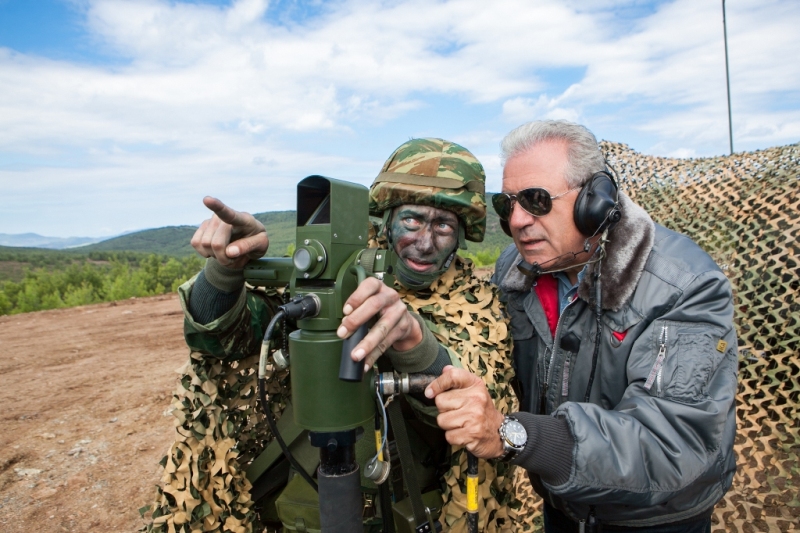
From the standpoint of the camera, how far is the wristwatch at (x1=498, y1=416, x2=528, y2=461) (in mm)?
2186

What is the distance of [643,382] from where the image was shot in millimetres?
2447

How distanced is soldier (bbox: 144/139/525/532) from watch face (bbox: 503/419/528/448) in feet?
1.23

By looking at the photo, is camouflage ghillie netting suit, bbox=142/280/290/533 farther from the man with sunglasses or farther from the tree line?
the tree line

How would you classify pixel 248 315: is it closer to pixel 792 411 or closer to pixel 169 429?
pixel 792 411

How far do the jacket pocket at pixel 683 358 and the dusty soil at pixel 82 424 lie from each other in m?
4.77

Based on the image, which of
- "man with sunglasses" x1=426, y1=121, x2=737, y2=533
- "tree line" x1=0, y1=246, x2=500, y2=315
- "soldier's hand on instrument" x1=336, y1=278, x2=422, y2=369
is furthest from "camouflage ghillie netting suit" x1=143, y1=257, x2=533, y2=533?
"tree line" x1=0, y1=246, x2=500, y2=315

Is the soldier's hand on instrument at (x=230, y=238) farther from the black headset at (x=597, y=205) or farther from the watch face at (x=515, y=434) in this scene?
the black headset at (x=597, y=205)

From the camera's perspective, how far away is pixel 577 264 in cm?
290

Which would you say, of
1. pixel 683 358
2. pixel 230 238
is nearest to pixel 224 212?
pixel 230 238

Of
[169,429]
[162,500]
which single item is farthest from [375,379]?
[169,429]

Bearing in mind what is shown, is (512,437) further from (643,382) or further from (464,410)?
(643,382)

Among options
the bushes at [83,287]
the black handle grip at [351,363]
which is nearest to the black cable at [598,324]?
the black handle grip at [351,363]

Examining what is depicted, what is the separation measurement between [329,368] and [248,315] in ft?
3.44

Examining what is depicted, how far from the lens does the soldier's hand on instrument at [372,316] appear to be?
1828 mm
